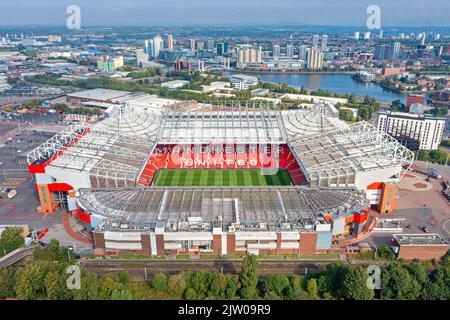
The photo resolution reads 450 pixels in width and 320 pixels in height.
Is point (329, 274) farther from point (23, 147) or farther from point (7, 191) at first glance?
point (23, 147)

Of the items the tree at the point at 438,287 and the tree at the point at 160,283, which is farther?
the tree at the point at 160,283

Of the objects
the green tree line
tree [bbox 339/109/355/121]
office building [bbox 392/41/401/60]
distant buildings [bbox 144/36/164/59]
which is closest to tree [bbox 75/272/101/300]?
the green tree line

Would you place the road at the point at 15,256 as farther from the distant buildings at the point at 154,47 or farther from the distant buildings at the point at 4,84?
the distant buildings at the point at 154,47

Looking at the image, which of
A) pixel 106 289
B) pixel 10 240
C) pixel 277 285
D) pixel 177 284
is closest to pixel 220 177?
pixel 177 284

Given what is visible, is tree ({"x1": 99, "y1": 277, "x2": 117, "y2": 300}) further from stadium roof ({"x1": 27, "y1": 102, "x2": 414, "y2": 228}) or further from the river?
the river

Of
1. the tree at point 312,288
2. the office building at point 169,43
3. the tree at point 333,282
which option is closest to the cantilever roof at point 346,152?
the tree at point 333,282
